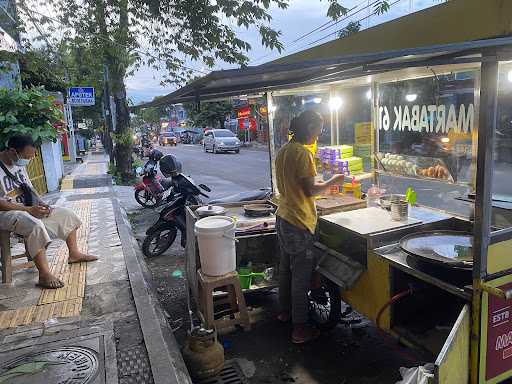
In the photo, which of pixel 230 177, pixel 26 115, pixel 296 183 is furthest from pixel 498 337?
pixel 230 177

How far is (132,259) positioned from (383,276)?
3309mm

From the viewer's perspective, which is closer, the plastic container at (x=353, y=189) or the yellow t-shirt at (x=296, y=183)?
the yellow t-shirt at (x=296, y=183)

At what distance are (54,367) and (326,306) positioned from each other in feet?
7.85

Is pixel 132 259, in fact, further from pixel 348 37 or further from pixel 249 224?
pixel 348 37

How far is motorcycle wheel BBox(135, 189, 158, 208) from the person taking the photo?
929cm

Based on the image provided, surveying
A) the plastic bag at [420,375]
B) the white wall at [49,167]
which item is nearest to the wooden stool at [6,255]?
the plastic bag at [420,375]

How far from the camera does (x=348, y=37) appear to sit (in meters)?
3.10

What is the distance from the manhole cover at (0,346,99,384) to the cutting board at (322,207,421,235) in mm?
2190

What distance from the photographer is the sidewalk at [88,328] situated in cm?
262

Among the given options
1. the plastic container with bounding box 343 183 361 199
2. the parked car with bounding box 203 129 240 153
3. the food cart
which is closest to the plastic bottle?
the plastic container with bounding box 343 183 361 199

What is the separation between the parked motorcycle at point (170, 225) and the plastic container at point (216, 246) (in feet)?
7.95

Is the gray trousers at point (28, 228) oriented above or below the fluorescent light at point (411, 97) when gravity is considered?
below

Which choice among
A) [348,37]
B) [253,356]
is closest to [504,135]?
[348,37]

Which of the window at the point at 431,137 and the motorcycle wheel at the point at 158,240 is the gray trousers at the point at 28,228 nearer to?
the motorcycle wheel at the point at 158,240
